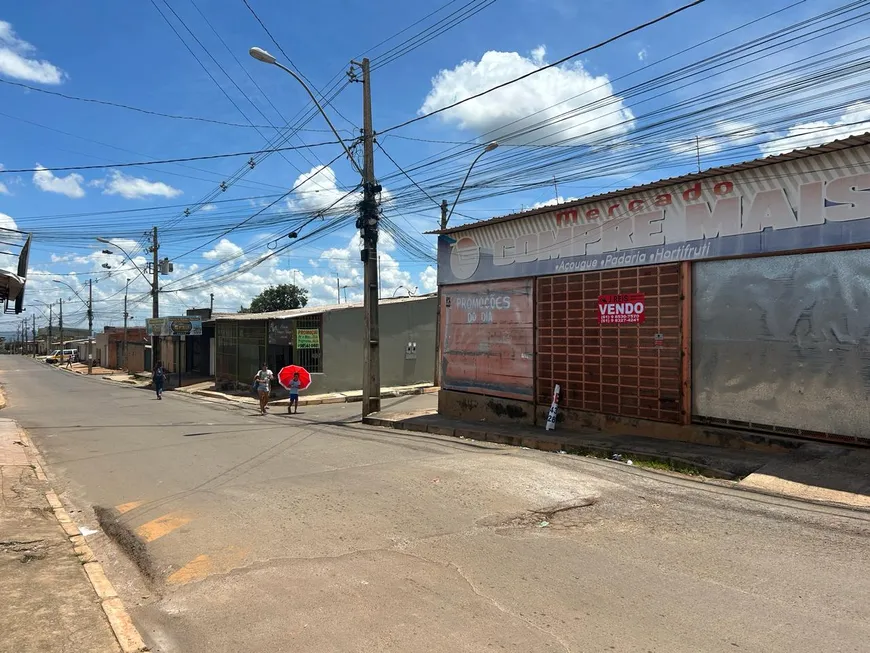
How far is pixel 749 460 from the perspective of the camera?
338 inches

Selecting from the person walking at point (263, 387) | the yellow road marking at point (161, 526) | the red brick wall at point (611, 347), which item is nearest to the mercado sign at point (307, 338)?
the person walking at point (263, 387)

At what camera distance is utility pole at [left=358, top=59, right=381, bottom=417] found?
54.4 feet

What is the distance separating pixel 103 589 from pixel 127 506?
9.80 ft

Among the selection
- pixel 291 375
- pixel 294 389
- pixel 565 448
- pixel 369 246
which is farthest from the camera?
pixel 291 375

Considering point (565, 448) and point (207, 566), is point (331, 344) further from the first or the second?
point (207, 566)

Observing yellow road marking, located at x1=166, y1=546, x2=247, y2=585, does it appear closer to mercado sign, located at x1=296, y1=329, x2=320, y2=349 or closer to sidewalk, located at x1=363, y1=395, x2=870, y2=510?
sidewalk, located at x1=363, y1=395, x2=870, y2=510

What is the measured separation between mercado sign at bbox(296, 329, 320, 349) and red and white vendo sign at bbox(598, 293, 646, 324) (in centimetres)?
1492

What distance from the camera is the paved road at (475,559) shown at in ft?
12.0

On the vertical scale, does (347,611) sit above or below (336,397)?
above

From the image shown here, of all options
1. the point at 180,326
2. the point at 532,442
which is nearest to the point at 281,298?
the point at 180,326

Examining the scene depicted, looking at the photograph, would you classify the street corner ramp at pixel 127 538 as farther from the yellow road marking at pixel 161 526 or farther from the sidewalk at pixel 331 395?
the sidewalk at pixel 331 395

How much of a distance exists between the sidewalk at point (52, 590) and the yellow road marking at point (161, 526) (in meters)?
0.52

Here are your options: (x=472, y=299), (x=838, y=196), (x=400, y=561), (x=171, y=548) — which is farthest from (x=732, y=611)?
(x=472, y=299)

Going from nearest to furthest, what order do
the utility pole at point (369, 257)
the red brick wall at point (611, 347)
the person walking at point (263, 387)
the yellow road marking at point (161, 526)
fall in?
1. the yellow road marking at point (161, 526)
2. the red brick wall at point (611, 347)
3. the utility pole at point (369, 257)
4. the person walking at point (263, 387)
